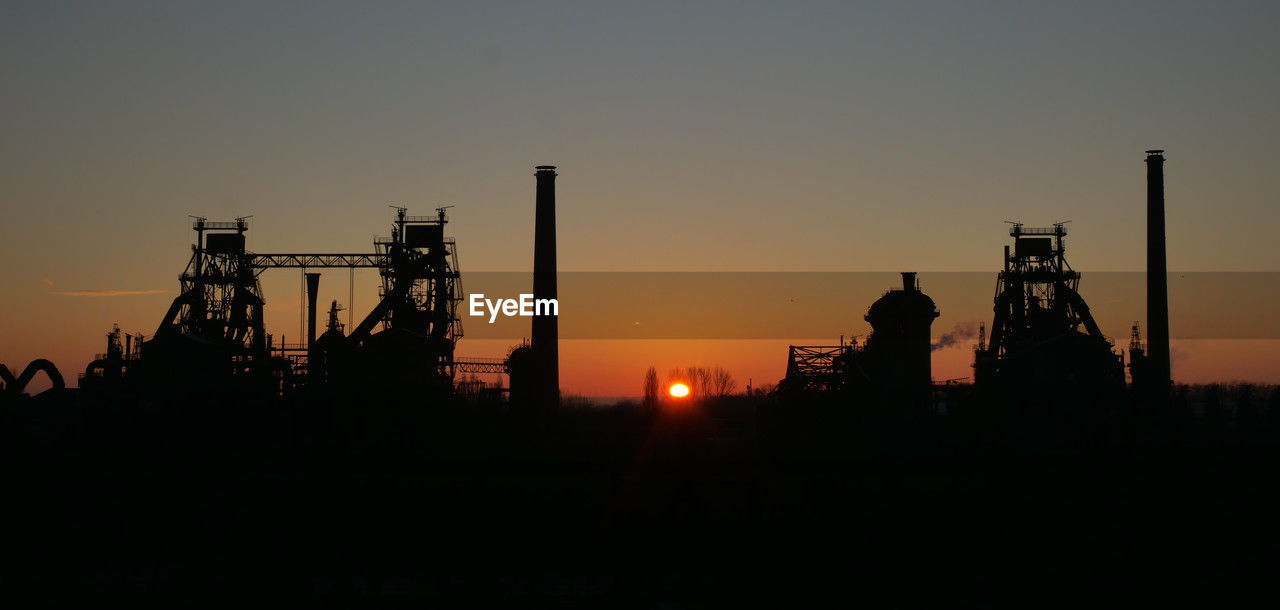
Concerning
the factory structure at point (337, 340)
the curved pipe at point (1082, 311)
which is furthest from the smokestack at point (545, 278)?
the curved pipe at point (1082, 311)

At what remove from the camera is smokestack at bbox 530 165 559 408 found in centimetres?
6650

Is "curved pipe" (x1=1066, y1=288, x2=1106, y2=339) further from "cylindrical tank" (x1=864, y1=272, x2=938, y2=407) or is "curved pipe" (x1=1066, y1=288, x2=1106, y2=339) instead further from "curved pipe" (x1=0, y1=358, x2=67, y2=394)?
"curved pipe" (x1=0, y1=358, x2=67, y2=394)

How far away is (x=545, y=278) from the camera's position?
66.6m

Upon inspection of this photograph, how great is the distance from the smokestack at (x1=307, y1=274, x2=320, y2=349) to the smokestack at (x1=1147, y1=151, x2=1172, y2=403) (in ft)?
152

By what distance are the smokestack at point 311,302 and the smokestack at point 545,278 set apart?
1293 cm

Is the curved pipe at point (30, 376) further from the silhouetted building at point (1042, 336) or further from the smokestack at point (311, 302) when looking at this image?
the silhouetted building at point (1042, 336)

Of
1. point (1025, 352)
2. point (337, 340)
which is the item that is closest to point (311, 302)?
point (337, 340)

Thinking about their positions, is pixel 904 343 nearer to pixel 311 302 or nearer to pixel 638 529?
pixel 638 529

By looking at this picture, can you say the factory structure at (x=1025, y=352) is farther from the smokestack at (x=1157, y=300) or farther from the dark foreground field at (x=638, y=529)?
the dark foreground field at (x=638, y=529)

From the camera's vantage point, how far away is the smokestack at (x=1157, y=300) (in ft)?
218

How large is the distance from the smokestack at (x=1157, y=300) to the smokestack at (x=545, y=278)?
32.6m

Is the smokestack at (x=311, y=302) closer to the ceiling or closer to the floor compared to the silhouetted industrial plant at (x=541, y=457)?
closer to the ceiling

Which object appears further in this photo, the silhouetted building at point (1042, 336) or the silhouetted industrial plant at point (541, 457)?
the silhouetted building at point (1042, 336)

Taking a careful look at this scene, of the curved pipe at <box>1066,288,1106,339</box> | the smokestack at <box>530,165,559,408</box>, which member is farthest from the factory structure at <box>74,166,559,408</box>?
the curved pipe at <box>1066,288,1106,339</box>
